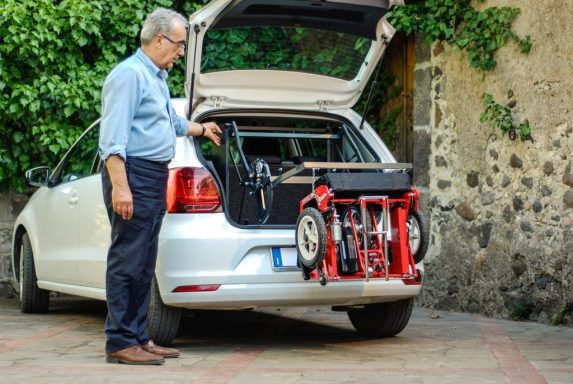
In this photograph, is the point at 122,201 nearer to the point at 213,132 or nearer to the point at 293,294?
the point at 213,132

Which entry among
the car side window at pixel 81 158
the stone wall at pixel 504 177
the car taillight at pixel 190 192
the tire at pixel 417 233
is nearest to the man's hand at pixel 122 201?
the car taillight at pixel 190 192

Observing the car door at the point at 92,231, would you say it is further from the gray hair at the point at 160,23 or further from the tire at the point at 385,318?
the tire at the point at 385,318

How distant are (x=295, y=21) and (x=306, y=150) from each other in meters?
1.02

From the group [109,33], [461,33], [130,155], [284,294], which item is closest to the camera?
[130,155]

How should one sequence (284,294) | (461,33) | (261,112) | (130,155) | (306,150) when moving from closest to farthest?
1. (130,155)
2. (284,294)
3. (261,112)
4. (306,150)
5. (461,33)

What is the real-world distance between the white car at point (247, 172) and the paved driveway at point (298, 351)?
31cm

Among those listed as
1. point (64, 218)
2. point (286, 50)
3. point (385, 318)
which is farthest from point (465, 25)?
point (64, 218)

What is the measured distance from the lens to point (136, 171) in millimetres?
Answer: 6109

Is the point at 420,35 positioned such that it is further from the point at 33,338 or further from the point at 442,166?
the point at 33,338

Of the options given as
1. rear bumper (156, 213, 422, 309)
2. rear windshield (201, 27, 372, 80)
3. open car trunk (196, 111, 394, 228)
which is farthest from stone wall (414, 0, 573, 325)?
rear bumper (156, 213, 422, 309)

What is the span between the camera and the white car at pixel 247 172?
21.3 feet

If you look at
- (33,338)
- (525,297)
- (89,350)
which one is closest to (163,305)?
(89,350)

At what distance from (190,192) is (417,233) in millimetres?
1376

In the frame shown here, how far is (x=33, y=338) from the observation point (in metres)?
7.61
